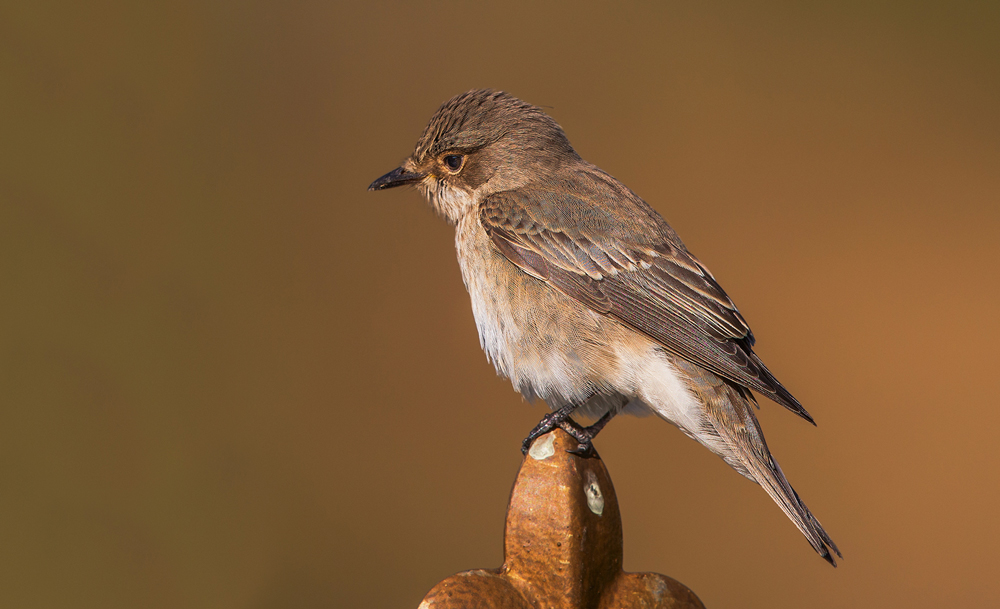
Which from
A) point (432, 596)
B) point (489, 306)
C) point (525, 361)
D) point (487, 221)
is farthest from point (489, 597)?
point (487, 221)

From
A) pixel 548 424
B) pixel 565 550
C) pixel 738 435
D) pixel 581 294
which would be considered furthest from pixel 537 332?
pixel 565 550

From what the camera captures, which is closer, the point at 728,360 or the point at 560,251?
the point at 728,360

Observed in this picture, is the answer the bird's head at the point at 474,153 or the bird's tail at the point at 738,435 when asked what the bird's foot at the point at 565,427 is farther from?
the bird's head at the point at 474,153

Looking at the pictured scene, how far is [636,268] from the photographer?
2434 mm

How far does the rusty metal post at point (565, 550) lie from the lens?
1.60 m

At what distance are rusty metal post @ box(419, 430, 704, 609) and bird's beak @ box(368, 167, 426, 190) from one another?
1.28 m

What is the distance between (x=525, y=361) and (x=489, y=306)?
0.23 m

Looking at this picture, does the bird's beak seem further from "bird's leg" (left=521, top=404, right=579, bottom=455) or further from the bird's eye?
"bird's leg" (left=521, top=404, right=579, bottom=455)

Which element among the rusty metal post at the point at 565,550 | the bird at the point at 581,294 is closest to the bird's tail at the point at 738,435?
the bird at the point at 581,294

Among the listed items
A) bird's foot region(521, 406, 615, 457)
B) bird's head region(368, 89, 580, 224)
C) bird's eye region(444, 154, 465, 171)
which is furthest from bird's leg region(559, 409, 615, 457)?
bird's eye region(444, 154, 465, 171)

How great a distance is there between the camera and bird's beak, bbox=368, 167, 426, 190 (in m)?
2.61

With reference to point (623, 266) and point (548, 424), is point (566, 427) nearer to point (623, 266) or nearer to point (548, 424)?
point (548, 424)

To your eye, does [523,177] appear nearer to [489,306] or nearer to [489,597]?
[489,306]

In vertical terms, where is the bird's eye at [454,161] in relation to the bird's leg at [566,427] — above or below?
above
